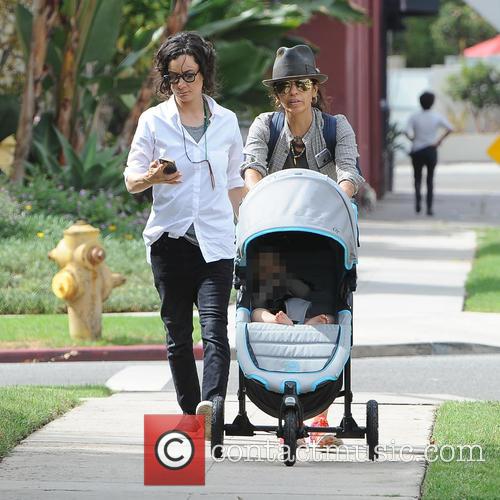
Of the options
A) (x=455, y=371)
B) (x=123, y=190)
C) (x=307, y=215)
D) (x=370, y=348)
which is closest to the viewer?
(x=307, y=215)

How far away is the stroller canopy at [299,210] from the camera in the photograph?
7.02 m

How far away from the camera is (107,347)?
12039 millimetres

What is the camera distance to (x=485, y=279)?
53.0 ft

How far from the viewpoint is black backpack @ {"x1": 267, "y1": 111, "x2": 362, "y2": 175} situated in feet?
24.6

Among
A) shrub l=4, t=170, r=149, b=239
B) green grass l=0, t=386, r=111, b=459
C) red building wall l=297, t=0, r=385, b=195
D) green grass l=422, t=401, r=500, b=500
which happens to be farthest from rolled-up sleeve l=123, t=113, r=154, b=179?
red building wall l=297, t=0, r=385, b=195

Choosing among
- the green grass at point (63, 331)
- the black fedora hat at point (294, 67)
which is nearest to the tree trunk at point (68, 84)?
the green grass at point (63, 331)

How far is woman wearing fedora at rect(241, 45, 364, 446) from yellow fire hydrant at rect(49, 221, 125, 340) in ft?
15.6

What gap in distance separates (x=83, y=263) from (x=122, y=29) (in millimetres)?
12129

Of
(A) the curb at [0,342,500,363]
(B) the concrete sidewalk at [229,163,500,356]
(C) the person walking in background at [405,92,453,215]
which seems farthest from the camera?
(C) the person walking in background at [405,92,453,215]

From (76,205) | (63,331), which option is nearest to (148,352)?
(63,331)

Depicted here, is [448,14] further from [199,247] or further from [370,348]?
[199,247]

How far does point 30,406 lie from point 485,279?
8.42m

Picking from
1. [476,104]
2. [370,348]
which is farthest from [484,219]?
[476,104]

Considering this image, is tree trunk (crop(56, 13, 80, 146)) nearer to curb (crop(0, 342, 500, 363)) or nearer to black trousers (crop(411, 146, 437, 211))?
black trousers (crop(411, 146, 437, 211))
